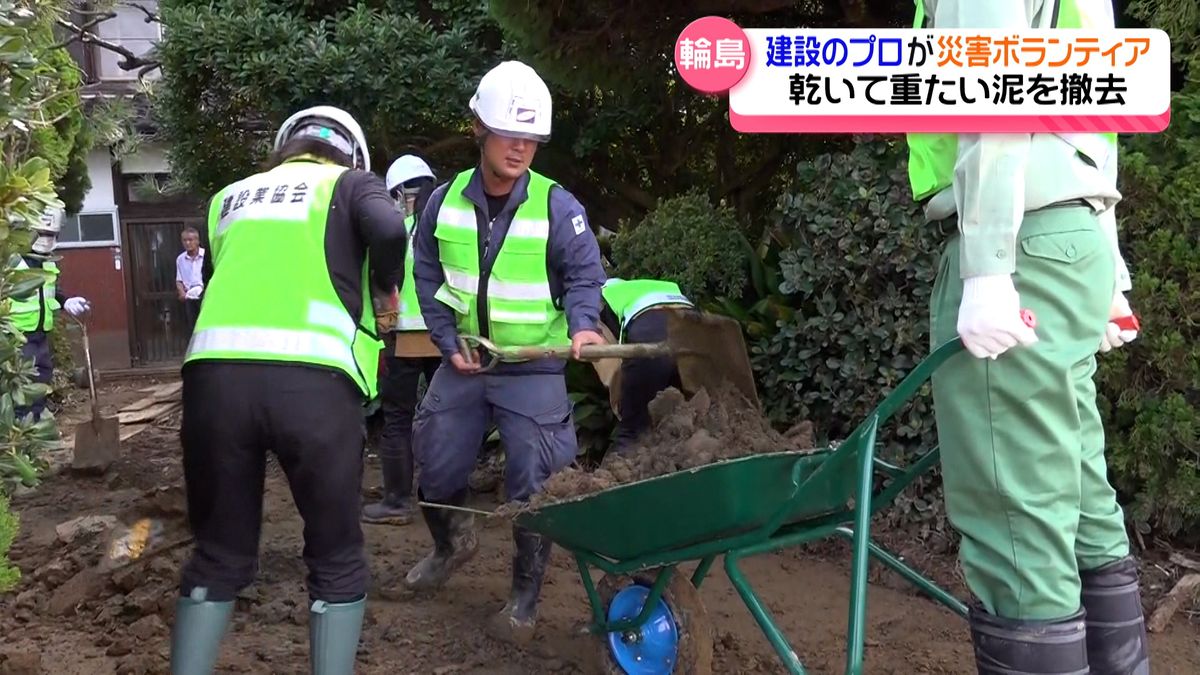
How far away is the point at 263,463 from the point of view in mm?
2730

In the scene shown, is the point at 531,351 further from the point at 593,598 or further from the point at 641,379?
the point at 641,379

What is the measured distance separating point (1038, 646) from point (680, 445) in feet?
4.23

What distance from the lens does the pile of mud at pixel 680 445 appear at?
9.77 feet

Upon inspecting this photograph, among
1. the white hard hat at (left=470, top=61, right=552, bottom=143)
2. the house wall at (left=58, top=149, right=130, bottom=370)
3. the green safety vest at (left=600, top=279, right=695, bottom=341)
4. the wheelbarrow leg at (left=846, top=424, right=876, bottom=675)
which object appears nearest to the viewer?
the wheelbarrow leg at (left=846, top=424, right=876, bottom=675)

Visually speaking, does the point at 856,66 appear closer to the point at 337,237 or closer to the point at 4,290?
the point at 337,237

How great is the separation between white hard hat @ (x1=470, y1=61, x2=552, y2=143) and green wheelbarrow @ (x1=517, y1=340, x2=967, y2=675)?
131cm

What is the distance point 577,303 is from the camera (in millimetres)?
3486

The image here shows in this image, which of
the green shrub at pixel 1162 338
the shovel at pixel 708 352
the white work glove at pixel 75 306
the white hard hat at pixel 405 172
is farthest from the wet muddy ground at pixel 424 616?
the white work glove at pixel 75 306

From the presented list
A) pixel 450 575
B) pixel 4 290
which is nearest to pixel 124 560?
pixel 450 575

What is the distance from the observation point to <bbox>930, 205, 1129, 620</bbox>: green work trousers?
2.06 metres

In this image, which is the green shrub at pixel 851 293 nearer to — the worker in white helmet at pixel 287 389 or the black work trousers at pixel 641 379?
the black work trousers at pixel 641 379

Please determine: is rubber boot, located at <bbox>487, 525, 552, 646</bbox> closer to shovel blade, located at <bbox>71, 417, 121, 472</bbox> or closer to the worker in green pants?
the worker in green pants

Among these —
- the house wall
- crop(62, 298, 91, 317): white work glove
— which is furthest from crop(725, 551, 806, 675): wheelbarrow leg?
the house wall

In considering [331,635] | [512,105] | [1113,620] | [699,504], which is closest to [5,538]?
[331,635]
